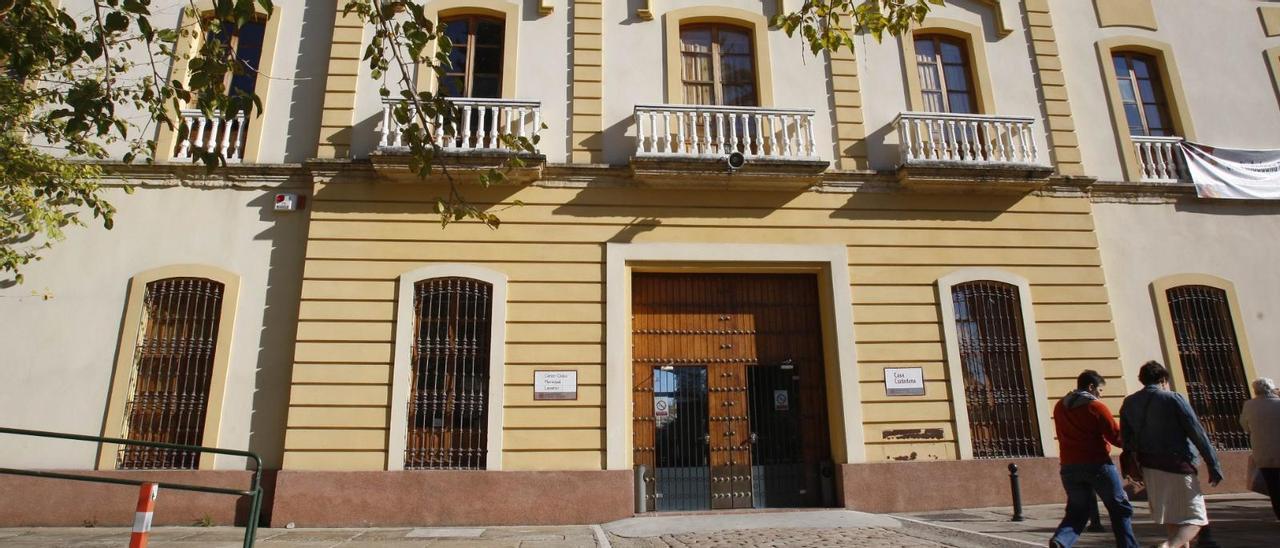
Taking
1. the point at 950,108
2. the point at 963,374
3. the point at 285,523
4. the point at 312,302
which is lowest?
the point at 285,523

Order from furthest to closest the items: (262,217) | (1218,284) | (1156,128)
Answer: (1156,128), (1218,284), (262,217)

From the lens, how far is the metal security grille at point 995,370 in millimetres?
9555

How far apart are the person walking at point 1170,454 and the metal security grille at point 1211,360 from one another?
587 cm

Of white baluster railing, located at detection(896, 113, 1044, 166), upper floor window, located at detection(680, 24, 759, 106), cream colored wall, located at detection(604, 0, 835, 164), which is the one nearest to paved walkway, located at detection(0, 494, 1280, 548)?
white baluster railing, located at detection(896, 113, 1044, 166)

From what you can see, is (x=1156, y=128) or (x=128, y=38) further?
(x=1156, y=128)

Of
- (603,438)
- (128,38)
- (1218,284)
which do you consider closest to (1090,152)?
(1218,284)

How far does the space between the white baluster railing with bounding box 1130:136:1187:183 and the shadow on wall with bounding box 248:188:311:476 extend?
12.5 metres

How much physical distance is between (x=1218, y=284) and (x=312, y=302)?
12.9 meters

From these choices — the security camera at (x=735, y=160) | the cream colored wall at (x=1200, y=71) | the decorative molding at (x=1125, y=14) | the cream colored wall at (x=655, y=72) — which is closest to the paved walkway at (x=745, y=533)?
the security camera at (x=735, y=160)

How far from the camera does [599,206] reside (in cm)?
972

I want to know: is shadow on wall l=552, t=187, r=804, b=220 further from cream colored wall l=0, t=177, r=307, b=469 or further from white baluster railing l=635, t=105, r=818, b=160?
cream colored wall l=0, t=177, r=307, b=469

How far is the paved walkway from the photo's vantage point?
6887 millimetres

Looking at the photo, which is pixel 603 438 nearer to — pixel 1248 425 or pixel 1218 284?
pixel 1248 425

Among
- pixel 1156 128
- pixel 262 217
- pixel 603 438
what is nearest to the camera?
pixel 603 438
